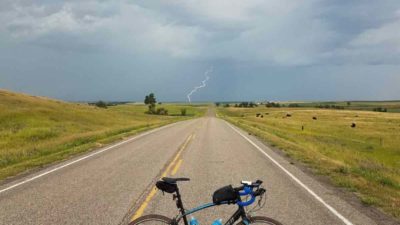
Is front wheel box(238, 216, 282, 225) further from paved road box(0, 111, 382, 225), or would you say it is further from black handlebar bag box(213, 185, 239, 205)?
paved road box(0, 111, 382, 225)

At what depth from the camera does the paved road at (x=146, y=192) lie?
853 cm

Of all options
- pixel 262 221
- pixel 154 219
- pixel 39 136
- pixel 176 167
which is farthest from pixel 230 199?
pixel 39 136

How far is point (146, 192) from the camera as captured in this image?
10898 mm

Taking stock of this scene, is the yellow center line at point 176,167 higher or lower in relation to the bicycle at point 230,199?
lower

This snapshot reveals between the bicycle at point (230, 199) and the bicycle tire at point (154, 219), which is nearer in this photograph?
the bicycle at point (230, 199)

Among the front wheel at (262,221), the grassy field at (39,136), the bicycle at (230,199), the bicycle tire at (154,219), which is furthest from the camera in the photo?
the grassy field at (39,136)

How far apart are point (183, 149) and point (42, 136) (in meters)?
19.1

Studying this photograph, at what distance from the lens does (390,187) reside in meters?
12.6

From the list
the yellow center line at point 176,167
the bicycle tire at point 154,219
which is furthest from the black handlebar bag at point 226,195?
the yellow center line at point 176,167

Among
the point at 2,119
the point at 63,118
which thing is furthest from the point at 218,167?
the point at 63,118

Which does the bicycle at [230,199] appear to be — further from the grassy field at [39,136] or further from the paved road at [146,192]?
the grassy field at [39,136]

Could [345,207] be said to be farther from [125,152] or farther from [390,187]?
[125,152]

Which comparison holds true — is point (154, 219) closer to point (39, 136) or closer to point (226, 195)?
point (226, 195)

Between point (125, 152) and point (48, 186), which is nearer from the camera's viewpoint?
point (48, 186)
